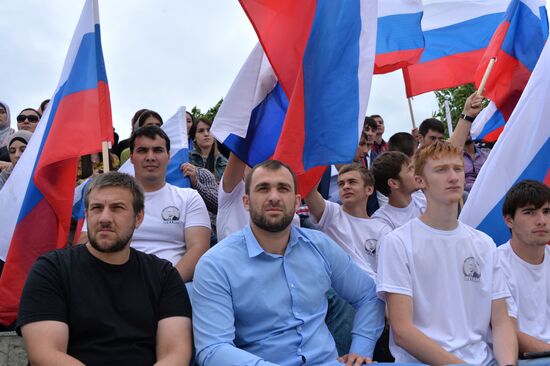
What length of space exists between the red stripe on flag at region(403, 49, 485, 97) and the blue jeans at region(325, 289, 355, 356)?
11.9 feet

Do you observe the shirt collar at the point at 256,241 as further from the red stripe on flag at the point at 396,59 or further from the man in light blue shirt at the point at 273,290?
the red stripe on flag at the point at 396,59

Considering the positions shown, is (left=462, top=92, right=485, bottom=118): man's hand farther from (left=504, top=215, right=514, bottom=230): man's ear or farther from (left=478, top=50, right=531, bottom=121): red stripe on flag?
(left=504, top=215, right=514, bottom=230): man's ear

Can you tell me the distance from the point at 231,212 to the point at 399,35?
2867 mm

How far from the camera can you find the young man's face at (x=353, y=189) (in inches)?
249

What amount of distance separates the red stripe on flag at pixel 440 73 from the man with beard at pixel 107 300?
447 centimetres

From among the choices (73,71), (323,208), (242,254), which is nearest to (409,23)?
(323,208)

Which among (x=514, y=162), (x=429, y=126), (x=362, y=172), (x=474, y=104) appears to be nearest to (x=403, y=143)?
(x=429, y=126)

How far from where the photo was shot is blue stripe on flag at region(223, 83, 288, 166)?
6.00 m

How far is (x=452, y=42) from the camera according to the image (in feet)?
27.6

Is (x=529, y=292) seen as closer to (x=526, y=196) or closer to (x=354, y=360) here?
(x=526, y=196)

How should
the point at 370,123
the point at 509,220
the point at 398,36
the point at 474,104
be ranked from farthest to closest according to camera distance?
the point at 370,123 < the point at 398,36 < the point at 474,104 < the point at 509,220

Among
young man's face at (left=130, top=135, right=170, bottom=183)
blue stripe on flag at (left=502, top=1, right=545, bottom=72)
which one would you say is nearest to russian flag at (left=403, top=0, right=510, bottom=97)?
blue stripe on flag at (left=502, top=1, right=545, bottom=72)

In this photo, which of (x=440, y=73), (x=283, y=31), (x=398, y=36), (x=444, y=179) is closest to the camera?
(x=444, y=179)

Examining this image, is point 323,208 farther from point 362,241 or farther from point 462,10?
point 462,10
